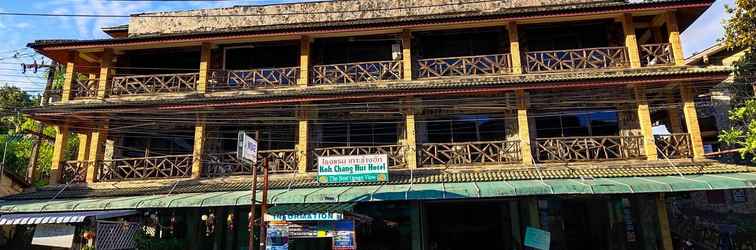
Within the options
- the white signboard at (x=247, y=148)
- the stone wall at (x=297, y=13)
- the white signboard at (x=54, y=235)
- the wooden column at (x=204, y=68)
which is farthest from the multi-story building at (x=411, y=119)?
the white signboard at (x=247, y=148)

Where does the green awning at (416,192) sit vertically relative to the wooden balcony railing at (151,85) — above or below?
below

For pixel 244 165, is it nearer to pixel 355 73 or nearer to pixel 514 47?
pixel 355 73

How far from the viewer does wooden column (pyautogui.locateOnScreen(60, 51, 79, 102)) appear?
44.0ft

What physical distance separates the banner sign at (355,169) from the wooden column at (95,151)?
6250 mm

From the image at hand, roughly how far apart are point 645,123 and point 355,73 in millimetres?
7375

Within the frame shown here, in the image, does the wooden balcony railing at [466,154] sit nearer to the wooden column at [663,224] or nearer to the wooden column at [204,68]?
the wooden column at [663,224]

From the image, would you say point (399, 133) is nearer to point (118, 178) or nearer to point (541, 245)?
point (541, 245)

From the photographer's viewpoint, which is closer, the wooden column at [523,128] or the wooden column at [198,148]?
the wooden column at [523,128]

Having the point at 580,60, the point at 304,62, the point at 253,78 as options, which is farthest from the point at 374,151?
the point at 580,60

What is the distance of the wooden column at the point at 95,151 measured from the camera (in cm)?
1275

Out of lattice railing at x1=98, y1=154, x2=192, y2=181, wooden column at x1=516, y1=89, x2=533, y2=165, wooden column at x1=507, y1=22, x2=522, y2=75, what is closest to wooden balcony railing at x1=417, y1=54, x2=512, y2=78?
wooden column at x1=507, y1=22, x2=522, y2=75

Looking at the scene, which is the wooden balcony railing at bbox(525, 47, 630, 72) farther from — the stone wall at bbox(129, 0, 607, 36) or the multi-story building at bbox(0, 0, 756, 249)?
the stone wall at bbox(129, 0, 607, 36)

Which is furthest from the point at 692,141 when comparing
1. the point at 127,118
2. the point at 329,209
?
the point at 127,118

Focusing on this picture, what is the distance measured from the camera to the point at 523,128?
1179 centimetres
